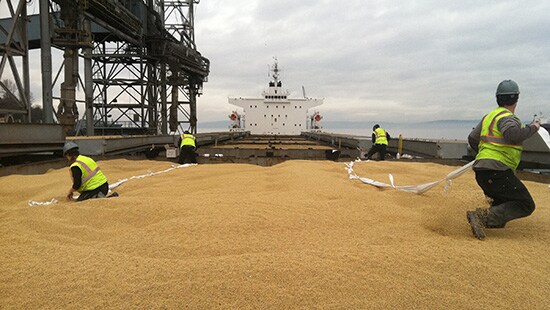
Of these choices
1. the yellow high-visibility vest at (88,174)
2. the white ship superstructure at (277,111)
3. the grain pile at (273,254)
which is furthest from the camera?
the white ship superstructure at (277,111)

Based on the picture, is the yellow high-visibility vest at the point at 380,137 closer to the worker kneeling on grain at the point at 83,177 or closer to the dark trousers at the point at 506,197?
the dark trousers at the point at 506,197

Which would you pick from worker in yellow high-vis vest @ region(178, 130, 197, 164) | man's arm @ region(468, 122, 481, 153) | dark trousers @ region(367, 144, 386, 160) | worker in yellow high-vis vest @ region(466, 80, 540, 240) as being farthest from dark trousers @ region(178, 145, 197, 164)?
worker in yellow high-vis vest @ region(466, 80, 540, 240)

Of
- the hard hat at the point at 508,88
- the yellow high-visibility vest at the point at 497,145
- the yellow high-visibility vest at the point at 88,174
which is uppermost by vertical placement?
the hard hat at the point at 508,88

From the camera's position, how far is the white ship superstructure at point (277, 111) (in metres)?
28.9

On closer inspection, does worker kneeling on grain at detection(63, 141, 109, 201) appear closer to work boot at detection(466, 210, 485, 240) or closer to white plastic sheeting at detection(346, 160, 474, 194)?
white plastic sheeting at detection(346, 160, 474, 194)

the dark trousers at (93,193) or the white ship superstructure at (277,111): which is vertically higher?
the white ship superstructure at (277,111)

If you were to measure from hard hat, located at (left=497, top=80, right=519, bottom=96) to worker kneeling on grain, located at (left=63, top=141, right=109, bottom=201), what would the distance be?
4719mm

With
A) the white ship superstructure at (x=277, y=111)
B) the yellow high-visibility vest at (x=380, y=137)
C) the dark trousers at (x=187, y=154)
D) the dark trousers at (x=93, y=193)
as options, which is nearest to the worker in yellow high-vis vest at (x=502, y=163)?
the dark trousers at (x=93, y=193)

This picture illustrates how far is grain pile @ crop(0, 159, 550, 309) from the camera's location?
72.6 inches

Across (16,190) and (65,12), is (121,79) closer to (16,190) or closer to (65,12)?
(65,12)

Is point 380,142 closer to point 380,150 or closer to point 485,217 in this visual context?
point 380,150

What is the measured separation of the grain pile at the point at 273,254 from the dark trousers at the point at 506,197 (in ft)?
0.52

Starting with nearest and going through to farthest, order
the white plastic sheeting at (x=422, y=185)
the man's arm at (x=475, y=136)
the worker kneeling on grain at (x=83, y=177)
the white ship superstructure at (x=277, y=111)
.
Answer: the man's arm at (x=475, y=136), the white plastic sheeting at (x=422, y=185), the worker kneeling on grain at (x=83, y=177), the white ship superstructure at (x=277, y=111)

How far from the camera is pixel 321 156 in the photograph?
10.9 metres
